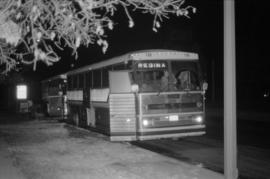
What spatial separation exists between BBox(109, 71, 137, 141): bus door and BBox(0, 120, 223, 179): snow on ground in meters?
0.55

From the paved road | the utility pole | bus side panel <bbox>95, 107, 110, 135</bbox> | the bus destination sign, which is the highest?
the bus destination sign

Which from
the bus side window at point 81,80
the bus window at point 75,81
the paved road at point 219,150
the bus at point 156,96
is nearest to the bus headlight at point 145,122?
the bus at point 156,96

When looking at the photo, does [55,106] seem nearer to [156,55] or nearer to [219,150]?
[156,55]

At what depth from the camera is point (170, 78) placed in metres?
14.5

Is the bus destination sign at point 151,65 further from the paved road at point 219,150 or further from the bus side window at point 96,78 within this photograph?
the bus side window at point 96,78

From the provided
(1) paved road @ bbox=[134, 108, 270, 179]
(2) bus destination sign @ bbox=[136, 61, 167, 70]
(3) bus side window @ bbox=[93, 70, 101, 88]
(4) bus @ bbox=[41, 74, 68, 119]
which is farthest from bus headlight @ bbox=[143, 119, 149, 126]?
(4) bus @ bbox=[41, 74, 68, 119]

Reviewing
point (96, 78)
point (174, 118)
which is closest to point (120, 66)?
point (174, 118)

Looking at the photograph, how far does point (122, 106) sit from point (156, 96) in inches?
50.0

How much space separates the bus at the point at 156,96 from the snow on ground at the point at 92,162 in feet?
3.25

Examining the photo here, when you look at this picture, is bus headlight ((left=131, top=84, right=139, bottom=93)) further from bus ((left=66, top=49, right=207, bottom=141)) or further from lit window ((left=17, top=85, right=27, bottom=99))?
lit window ((left=17, top=85, right=27, bottom=99))

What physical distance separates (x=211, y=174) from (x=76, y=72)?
14691 millimetres

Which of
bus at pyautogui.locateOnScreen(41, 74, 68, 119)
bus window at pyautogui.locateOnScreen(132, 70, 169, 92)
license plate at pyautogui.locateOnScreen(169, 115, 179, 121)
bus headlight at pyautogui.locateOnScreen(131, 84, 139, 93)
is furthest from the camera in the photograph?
bus at pyautogui.locateOnScreen(41, 74, 68, 119)

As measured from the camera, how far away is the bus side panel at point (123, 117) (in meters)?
14.4

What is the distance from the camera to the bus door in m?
14.3
